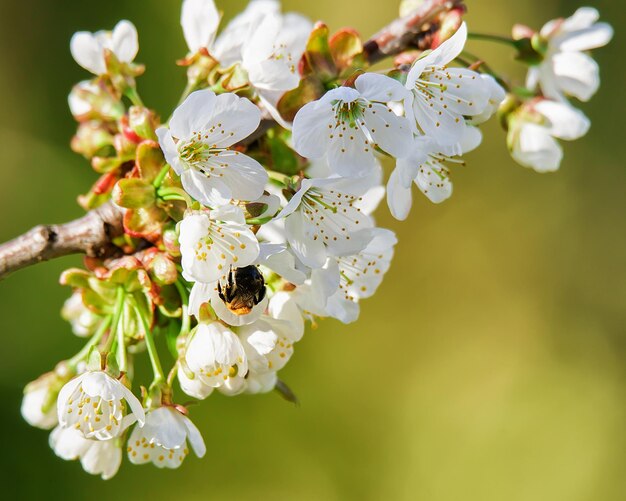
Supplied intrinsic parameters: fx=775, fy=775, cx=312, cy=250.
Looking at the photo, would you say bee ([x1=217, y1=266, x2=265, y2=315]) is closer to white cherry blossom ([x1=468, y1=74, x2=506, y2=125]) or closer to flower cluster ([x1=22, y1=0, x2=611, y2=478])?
flower cluster ([x1=22, y1=0, x2=611, y2=478])

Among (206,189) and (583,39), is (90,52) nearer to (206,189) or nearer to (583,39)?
(206,189)

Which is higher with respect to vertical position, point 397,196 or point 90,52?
point 90,52

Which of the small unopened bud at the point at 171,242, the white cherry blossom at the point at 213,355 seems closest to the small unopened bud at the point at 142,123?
the small unopened bud at the point at 171,242

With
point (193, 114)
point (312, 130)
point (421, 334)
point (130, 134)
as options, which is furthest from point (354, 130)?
point (421, 334)

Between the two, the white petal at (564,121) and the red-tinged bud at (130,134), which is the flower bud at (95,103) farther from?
the white petal at (564,121)

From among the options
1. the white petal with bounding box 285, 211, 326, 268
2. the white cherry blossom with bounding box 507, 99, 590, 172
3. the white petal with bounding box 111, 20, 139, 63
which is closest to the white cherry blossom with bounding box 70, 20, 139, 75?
the white petal with bounding box 111, 20, 139, 63

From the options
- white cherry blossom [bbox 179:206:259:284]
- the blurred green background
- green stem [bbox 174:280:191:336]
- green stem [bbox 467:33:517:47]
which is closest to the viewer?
white cherry blossom [bbox 179:206:259:284]

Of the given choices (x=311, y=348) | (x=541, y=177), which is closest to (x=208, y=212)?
(x=311, y=348)
